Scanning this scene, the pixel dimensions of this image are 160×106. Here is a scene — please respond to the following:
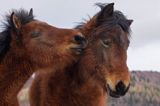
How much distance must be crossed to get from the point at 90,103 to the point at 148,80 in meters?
27.1

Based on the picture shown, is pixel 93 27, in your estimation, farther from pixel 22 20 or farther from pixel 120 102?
pixel 120 102

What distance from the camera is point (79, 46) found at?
10250 mm

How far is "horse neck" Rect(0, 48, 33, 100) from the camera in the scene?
413 inches

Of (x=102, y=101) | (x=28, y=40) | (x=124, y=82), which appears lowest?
(x=102, y=101)

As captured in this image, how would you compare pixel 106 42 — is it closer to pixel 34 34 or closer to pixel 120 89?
pixel 120 89

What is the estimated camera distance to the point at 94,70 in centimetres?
1127

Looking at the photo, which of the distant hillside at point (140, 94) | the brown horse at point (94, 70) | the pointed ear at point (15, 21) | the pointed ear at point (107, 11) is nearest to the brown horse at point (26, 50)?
the pointed ear at point (15, 21)

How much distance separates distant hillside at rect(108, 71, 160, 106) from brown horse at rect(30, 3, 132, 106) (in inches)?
867

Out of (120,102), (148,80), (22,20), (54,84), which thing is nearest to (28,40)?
(22,20)

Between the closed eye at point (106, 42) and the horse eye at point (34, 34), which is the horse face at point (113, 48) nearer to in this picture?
the closed eye at point (106, 42)

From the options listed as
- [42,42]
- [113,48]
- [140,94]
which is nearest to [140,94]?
[140,94]

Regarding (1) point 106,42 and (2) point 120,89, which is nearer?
(2) point 120,89

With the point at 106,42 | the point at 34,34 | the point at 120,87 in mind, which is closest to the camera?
the point at 120,87

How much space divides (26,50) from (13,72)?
0.47 meters
